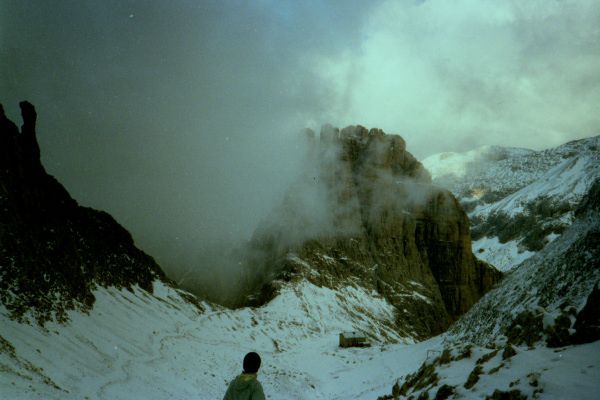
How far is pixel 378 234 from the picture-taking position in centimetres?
14250

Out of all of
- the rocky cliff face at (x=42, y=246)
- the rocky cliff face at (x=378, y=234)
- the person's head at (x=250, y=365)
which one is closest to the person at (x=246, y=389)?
the person's head at (x=250, y=365)

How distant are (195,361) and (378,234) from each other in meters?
116

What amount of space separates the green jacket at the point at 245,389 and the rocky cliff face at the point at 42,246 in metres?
23.5

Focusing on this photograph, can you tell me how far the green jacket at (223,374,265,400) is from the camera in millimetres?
7289

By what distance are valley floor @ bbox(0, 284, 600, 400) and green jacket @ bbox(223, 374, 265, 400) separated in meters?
5.64

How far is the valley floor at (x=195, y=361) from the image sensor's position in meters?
9.89

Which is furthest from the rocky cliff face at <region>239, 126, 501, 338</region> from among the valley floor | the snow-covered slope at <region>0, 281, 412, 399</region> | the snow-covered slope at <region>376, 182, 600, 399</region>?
the snow-covered slope at <region>376, 182, 600, 399</region>

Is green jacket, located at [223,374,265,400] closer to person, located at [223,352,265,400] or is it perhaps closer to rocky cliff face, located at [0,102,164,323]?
person, located at [223,352,265,400]

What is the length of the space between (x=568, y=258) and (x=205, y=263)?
491ft

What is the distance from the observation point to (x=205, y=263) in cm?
16362

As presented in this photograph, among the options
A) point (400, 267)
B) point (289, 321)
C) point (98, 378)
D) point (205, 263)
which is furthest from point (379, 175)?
point (98, 378)

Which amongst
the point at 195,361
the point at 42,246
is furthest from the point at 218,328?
the point at 42,246

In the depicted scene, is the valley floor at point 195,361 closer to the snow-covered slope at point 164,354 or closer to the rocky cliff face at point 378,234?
the snow-covered slope at point 164,354

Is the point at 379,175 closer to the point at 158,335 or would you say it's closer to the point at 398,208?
the point at 398,208
